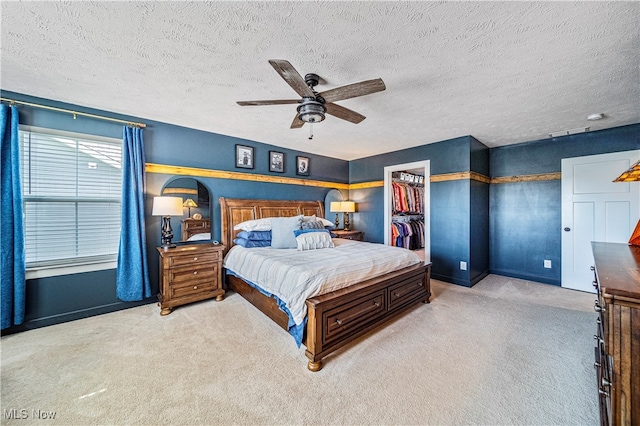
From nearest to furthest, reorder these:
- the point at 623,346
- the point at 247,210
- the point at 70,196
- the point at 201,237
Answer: the point at 623,346 → the point at 70,196 → the point at 201,237 → the point at 247,210

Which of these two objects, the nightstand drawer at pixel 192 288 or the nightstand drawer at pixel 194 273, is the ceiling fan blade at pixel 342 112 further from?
the nightstand drawer at pixel 192 288

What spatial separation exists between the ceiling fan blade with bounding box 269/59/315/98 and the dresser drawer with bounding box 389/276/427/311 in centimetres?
211

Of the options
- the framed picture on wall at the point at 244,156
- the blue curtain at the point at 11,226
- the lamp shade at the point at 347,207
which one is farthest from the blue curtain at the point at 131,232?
the lamp shade at the point at 347,207

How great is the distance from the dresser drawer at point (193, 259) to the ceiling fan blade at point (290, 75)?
2.41 meters

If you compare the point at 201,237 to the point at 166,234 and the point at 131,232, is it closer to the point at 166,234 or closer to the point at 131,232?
the point at 166,234

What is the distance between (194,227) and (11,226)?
→ 5.63ft

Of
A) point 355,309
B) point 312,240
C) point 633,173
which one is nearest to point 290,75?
point 355,309

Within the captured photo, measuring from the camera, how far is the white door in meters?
3.42

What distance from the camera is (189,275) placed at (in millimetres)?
3137

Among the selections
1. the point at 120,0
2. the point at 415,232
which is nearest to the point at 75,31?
the point at 120,0

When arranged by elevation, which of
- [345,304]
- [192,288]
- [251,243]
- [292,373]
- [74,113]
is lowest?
[292,373]

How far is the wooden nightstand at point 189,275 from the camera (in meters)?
2.97

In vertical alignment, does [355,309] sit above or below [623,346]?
below

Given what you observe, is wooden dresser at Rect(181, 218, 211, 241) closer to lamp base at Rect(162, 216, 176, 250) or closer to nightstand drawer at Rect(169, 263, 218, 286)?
lamp base at Rect(162, 216, 176, 250)
